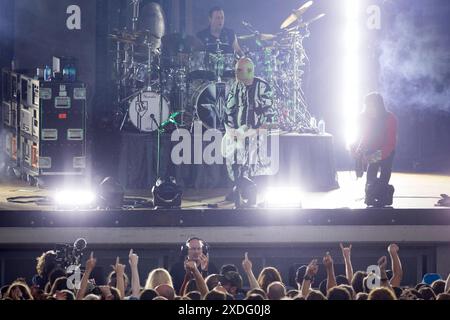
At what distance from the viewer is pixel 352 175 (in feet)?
53.0

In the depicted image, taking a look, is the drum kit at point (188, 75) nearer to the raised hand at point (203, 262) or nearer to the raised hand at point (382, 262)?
the raised hand at point (203, 262)

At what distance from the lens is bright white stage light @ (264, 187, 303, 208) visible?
40.1ft

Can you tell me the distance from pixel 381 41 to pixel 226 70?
2894 millimetres

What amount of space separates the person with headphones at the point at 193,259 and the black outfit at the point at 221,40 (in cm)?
480

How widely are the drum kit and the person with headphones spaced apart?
3987mm

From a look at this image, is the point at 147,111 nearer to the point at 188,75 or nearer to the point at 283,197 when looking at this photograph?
the point at 188,75

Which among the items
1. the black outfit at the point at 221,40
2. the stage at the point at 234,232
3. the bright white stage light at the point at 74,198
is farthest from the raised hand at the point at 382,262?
the black outfit at the point at 221,40

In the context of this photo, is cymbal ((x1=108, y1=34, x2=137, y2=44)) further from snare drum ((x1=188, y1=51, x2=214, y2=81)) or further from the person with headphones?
the person with headphones

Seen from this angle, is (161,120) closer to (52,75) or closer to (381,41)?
(52,75)

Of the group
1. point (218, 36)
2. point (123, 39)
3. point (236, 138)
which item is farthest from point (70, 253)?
point (218, 36)

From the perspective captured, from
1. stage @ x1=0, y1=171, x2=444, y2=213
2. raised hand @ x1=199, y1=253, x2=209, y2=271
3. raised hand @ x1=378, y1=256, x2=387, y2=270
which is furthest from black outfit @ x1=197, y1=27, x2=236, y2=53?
raised hand @ x1=378, y1=256, x2=387, y2=270

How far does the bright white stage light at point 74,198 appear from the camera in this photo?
40.3 ft

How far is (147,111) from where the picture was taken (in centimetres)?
1441
